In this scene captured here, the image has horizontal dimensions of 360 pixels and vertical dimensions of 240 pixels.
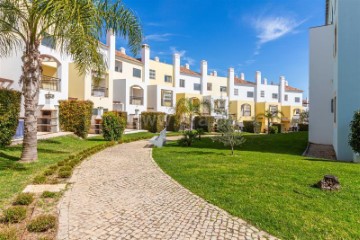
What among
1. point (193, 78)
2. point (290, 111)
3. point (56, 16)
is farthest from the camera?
point (290, 111)

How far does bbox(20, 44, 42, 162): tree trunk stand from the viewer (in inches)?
402

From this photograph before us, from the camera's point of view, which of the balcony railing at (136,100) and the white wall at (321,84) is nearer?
the white wall at (321,84)

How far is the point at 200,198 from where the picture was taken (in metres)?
6.36

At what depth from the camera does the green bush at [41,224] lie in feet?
14.5

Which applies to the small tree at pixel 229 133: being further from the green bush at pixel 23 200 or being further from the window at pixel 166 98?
the window at pixel 166 98

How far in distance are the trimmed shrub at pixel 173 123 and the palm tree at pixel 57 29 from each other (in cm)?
2511

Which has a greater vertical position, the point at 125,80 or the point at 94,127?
the point at 125,80

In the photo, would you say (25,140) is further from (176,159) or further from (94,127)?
(94,127)

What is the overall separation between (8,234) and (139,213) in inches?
89.0

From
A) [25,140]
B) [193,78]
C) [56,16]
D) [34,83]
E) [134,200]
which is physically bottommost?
[134,200]

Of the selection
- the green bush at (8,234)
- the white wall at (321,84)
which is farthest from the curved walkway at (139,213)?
the white wall at (321,84)

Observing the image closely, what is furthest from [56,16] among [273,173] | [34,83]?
[273,173]

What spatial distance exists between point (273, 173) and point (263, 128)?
42563mm

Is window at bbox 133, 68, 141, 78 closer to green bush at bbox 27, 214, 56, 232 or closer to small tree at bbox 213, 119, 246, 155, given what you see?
small tree at bbox 213, 119, 246, 155
